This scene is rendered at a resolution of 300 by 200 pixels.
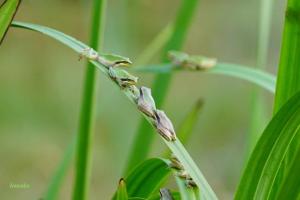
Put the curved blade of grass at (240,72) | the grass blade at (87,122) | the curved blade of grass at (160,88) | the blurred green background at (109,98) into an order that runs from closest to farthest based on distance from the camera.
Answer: the grass blade at (87,122)
the curved blade of grass at (240,72)
the curved blade of grass at (160,88)
the blurred green background at (109,98)

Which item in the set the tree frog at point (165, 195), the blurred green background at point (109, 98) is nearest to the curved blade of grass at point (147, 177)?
the tree frog at point (165, 195)

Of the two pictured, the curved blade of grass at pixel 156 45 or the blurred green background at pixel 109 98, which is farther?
the blurred green background at pixel 109 98

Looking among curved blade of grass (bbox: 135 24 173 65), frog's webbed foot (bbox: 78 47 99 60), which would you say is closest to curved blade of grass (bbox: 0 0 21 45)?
frog's webbed foot (bbox: 78 47 99 60)

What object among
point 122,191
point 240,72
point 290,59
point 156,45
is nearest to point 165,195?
point 122,191

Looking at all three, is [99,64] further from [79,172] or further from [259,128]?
[259,128]

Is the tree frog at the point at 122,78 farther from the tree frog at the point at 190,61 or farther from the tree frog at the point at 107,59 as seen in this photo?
the tree frog at the point at 190,61
